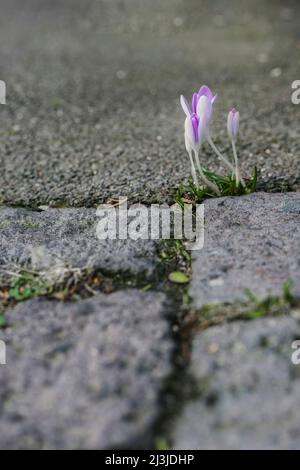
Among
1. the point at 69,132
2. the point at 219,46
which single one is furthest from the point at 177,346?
the point at 219,46

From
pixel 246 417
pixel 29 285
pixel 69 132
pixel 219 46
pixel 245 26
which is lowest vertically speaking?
pixel 246 417

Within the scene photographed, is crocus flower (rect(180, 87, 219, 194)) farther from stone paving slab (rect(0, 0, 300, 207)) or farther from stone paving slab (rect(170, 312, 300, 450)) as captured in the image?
stone paving slab (rect(170, 312, 300, 450))

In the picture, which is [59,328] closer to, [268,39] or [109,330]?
[109,330]

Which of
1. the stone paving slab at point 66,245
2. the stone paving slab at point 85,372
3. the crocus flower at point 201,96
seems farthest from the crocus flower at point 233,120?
the stone paving slab at point 85,372

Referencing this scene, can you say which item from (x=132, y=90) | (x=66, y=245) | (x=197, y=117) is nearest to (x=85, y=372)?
(x=66, y=245)

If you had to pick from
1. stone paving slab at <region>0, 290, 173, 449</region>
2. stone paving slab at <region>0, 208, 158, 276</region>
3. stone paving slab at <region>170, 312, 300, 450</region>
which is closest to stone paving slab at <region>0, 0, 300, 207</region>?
stone paving slab at <region>0, 208, 158, 276</region>

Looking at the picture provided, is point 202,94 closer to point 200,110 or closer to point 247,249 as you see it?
point 200,110
